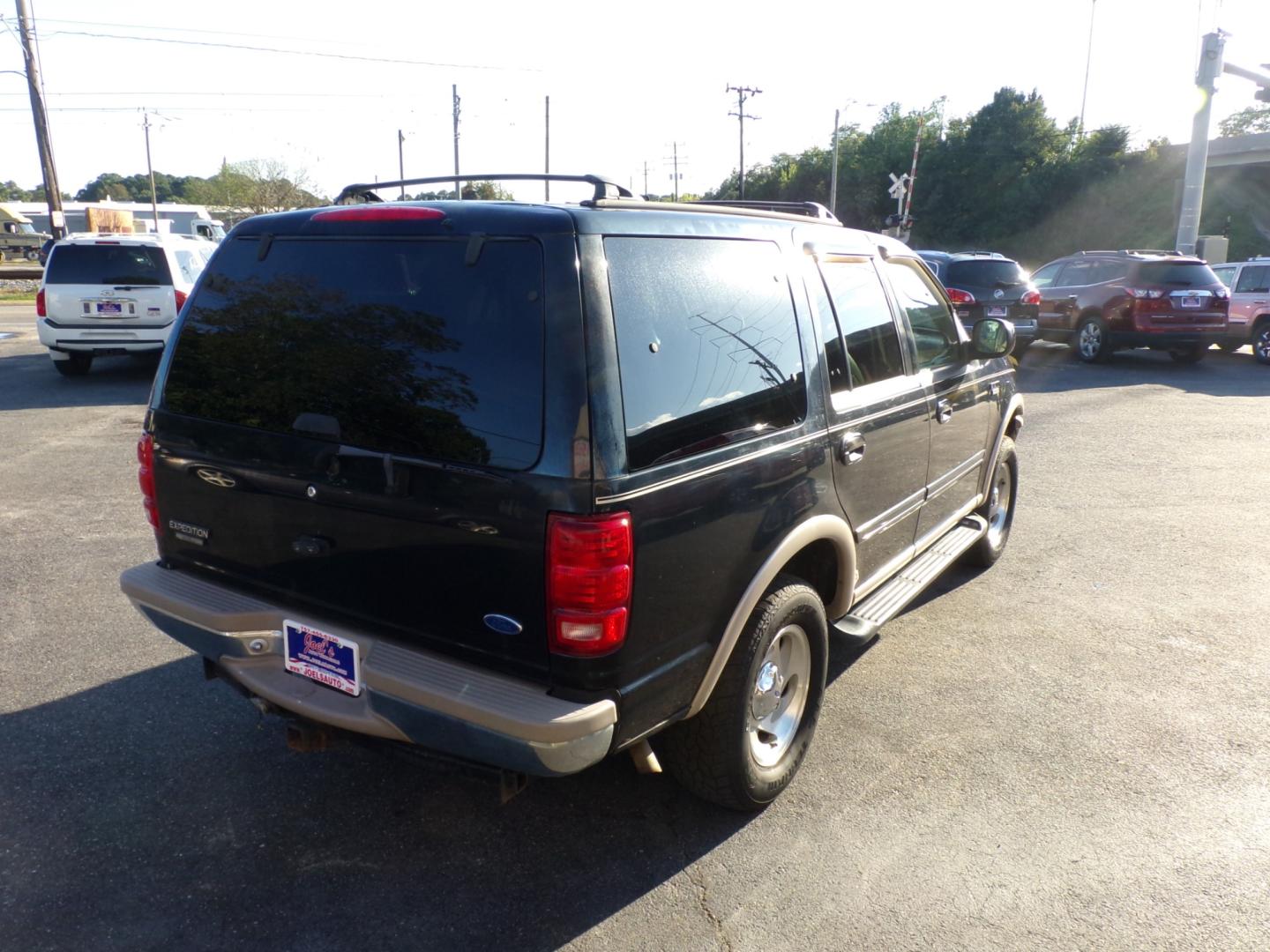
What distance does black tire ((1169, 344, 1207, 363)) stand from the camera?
15456mm

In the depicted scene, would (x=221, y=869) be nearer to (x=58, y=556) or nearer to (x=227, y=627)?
(x=227, y=627)

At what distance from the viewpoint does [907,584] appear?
440cm

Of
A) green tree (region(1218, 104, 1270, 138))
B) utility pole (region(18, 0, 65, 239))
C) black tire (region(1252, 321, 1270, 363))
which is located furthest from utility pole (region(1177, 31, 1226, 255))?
green tree (region(1218, 104, 1270, 138))

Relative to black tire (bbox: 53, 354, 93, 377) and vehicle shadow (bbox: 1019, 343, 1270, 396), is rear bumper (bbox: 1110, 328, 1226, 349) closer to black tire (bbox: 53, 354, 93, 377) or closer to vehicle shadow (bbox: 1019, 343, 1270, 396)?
vehicle shadow (bbox: 1019, 343, 1270, 396)

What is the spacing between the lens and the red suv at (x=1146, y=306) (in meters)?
15.1

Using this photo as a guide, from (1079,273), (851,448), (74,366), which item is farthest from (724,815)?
(1079,273)

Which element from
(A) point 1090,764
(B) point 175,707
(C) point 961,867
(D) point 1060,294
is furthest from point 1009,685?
(D) point 1060,294

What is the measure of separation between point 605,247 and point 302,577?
4.47 ft

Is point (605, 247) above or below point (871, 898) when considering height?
above

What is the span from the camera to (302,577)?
3.01 m

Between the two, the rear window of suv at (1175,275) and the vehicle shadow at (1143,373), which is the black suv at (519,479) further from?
the rear window of suv at (1175,275)

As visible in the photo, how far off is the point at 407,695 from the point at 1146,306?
1544 cm

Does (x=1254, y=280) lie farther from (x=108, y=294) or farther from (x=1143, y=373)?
(x=108, y=294)

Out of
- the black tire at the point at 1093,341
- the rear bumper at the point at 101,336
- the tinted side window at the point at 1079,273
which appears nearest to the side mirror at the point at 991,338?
the rear bumper at the point at 101,336
